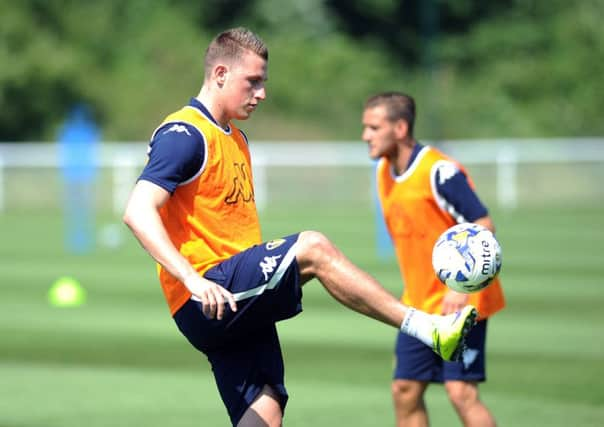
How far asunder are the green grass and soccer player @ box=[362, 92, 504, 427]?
4.38ft

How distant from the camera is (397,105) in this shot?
26.6 ft

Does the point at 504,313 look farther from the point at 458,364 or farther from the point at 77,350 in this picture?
the point at 458,364

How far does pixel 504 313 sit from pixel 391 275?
3983 millimetres

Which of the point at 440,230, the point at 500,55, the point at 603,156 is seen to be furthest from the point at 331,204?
the point at 440,230

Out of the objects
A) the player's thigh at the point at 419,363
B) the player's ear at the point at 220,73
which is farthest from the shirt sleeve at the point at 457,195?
the player's ear at the point at 220,73

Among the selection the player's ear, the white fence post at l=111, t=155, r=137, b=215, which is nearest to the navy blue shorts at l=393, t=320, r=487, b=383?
the player's ear

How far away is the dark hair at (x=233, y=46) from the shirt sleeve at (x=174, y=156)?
41 cm

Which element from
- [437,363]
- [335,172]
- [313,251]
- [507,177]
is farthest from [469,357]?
[335,172]

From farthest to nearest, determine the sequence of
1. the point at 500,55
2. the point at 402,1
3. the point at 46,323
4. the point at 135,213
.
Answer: the point at 402,1 < the point at 500,55 < the point at 46,323 < the point at 135,213

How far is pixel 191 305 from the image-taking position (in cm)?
605

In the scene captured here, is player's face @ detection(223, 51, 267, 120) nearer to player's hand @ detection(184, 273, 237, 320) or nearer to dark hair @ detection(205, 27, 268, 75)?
dark hair @ detection(205, 27, 268, 75)

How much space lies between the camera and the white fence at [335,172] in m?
36.0

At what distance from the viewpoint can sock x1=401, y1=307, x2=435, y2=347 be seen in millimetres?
5785

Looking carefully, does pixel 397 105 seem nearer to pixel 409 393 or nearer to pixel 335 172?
pixel 409 393
